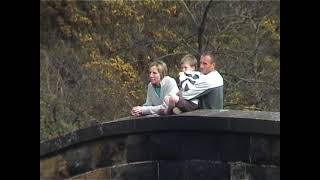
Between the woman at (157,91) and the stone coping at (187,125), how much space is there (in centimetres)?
32

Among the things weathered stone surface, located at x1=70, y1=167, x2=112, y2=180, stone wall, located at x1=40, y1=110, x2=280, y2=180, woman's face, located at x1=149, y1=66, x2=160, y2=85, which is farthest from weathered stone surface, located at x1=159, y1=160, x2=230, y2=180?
woman's face, located at x1=149, y1=66, x2=160, y2=85

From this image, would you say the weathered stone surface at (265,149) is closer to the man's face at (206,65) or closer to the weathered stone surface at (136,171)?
the weathered stone surface at (136,171)

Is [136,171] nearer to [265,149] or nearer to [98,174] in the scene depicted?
[98,174]

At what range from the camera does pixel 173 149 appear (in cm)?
484

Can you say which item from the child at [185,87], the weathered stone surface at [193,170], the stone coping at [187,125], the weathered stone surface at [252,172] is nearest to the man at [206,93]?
the child at [185,87]

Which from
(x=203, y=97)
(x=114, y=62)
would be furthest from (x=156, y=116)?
(x=114, y=62)

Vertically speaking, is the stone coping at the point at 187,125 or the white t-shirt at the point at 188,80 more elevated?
the white t-shirt at the point at 188,80

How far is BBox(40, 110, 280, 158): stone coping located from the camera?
446 centimetres

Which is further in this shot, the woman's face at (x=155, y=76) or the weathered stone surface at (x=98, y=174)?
the woman's face at (x=155, y=76)

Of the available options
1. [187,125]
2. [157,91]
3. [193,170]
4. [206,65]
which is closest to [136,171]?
[193,170]

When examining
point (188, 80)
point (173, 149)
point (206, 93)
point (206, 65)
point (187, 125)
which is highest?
point (206, 65)

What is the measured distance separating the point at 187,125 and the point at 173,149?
240mm

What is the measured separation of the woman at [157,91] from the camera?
526 cm
